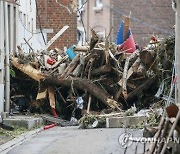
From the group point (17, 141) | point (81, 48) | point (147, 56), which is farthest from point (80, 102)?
point (17, 141)

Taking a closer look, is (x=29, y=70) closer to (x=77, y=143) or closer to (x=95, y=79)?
(x=95, y=79)

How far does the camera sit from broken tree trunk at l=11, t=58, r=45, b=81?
789 inches

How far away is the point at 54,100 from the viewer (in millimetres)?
20312

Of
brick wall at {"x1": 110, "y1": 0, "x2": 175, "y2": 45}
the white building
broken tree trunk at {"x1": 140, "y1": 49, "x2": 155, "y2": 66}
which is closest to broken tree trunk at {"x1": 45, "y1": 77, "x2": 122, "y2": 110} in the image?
broken tree trunk at {"x1": 140, "y1": 49, "x2": 155, "y2": 66}

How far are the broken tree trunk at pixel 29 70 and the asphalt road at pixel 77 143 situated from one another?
3.35 meters

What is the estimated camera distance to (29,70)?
20.3 m

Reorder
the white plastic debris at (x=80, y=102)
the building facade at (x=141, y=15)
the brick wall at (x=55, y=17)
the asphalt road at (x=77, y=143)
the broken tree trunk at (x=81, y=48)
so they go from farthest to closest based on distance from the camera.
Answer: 1. the building facade at (x=141, y=15)
2. the brick wall at (x=55, y=17)
3. the broken tree trunk at (x=81, y=48)
4. the white plastic debris at (x=80, y=102)
5. the asphalt road at (x=77, y=143)

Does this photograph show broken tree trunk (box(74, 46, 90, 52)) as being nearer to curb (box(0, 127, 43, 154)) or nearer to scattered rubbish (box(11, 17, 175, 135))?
scattered rubbish (box(11, 17, 175, 135))

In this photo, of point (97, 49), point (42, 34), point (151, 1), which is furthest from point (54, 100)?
point (151, 1)

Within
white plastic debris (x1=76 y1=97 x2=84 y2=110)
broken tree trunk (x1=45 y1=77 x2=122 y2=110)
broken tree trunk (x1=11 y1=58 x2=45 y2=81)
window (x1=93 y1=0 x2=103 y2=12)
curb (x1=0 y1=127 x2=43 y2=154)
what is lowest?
curb (x1=0 y1=127 x2=43 y2=154)

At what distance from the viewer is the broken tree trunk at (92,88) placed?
1914cm

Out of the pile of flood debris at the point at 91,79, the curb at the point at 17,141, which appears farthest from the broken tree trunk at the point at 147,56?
the curb at the point at 17,141

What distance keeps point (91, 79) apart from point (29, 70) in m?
2.06

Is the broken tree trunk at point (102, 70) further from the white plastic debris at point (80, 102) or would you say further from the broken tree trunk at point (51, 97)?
the broken tree trunk at point (51, 97)
